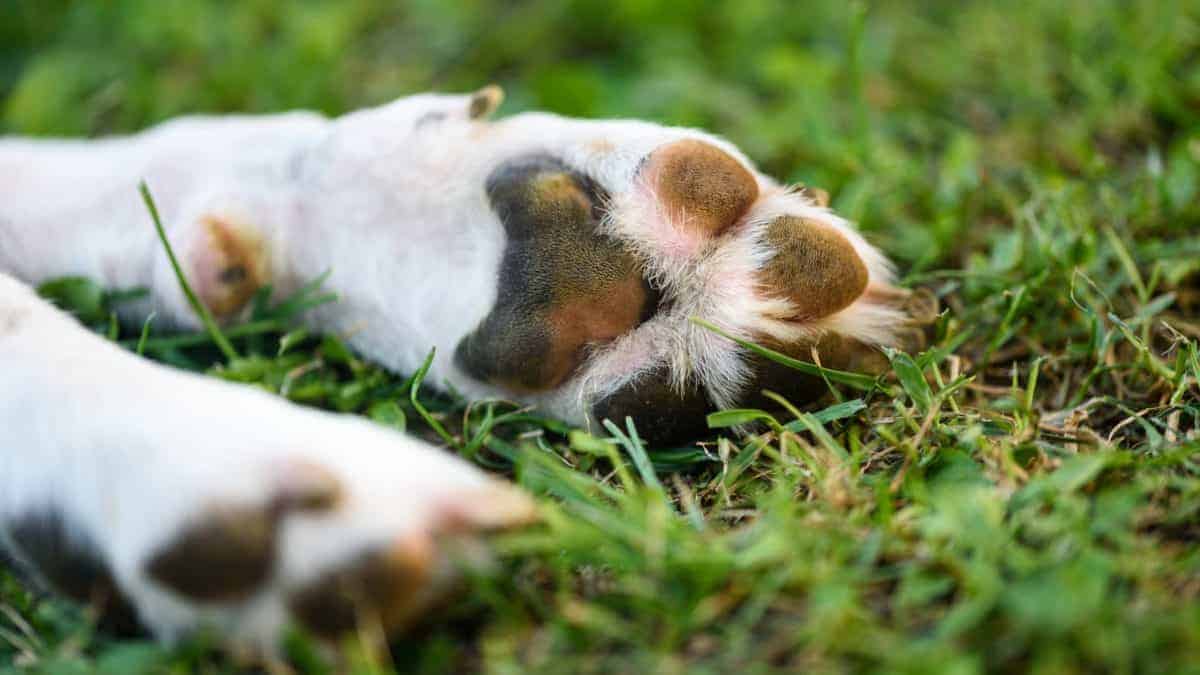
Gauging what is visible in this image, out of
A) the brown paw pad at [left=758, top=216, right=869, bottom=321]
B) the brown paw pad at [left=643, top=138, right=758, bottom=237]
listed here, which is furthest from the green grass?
the brown paw pad at [left=643, top=138, right=758, bottom=237]

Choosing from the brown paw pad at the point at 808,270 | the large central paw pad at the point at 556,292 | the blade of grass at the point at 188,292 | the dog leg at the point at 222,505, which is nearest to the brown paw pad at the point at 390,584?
the dog leg at the point at 222,505

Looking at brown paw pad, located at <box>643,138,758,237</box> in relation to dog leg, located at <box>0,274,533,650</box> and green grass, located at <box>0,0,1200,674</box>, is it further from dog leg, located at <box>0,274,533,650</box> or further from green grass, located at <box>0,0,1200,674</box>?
dog leg, located at <box>0,274,533,650</box>

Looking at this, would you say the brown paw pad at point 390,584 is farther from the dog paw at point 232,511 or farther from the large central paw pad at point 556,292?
the large central paw pad at point 556,292

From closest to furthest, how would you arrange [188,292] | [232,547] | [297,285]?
[232,547] < [188,292] < [297,285]

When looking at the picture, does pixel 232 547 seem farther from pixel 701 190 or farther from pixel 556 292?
pixel 701 190

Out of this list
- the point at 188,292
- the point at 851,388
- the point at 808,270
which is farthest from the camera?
the point at 188,292

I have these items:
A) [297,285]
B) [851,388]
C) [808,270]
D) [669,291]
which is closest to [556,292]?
[669,291]
